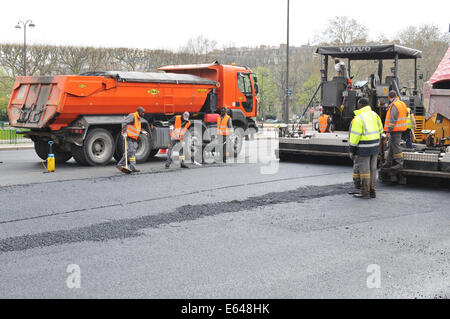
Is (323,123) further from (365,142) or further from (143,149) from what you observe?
(365,142)

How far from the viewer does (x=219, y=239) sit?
21.9 feet

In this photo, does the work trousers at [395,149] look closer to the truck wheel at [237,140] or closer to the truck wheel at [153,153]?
the truck wheel at [237,140]

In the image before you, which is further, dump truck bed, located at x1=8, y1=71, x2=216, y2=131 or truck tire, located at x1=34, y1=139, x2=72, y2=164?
truck tire, located at x1=34, y1=139, x2=72, y2=164

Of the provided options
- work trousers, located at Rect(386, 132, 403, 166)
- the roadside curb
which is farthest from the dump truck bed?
the roadside curb

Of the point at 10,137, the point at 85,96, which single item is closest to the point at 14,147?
the point at 10,137

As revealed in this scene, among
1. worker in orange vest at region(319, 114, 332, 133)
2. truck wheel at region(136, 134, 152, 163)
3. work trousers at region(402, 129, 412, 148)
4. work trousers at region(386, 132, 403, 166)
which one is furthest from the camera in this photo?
truck wheel at region(136, 134, 152, 163)

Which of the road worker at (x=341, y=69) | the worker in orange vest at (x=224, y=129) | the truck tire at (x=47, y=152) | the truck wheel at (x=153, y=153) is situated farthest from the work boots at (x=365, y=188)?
the truck tire at (x=47, y=152)

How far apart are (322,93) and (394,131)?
3.66 meters

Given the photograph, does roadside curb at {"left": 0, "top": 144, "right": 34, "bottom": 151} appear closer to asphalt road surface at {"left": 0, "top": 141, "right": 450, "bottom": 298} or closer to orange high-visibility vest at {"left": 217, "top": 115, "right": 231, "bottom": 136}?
orange high-visibility vest at {"left": 217, "top": 115, "right": 231, "bottom": 136}

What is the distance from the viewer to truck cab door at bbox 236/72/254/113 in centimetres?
1825
